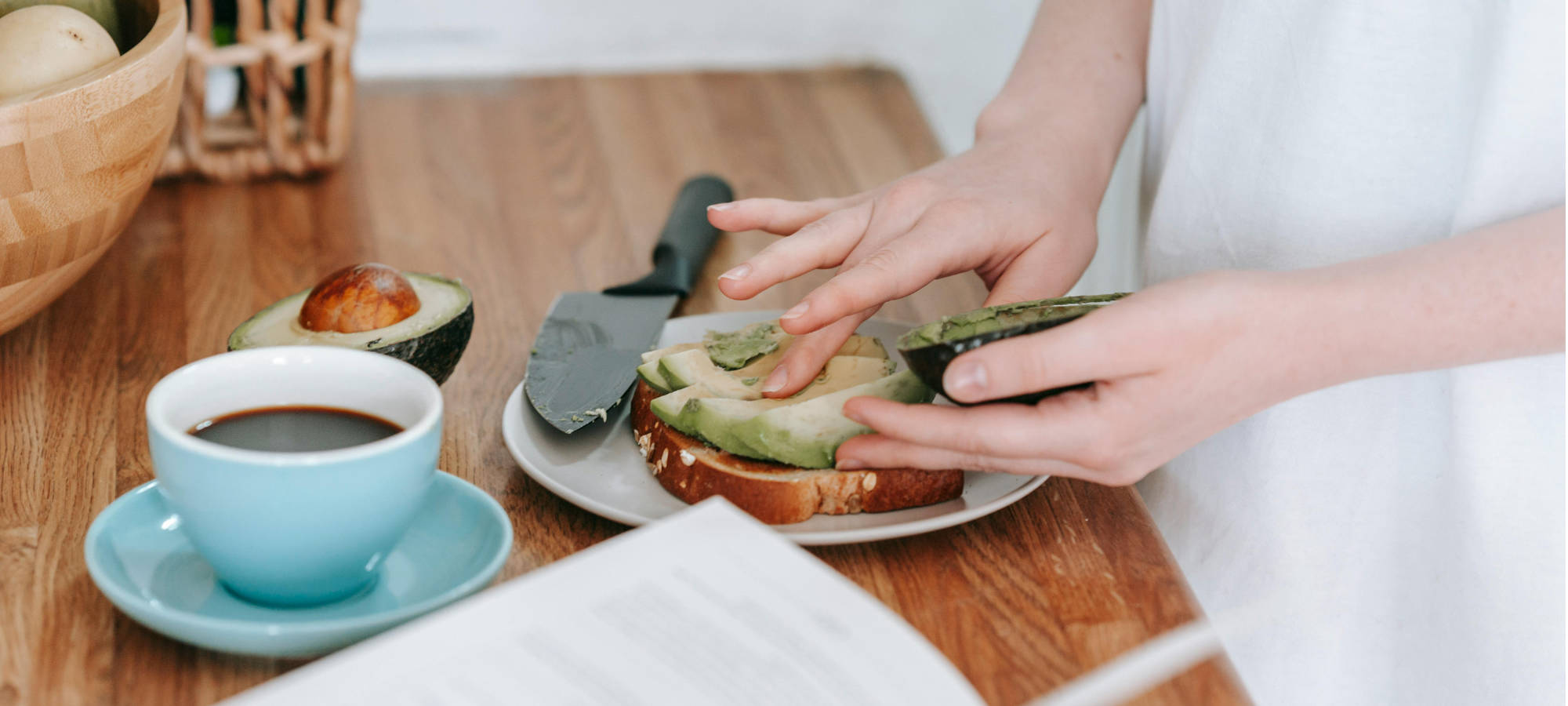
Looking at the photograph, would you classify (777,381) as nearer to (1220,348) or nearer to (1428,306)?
(1220,348)

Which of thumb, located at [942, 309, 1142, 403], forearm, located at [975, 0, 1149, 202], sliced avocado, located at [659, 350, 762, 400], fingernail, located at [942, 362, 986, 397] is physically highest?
forearm, located at [975, 0, 1149, 202]

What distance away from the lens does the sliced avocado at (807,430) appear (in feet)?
2.63

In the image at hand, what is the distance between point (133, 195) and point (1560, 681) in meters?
1.12

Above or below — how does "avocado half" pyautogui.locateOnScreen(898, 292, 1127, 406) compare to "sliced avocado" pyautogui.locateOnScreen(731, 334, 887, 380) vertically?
above

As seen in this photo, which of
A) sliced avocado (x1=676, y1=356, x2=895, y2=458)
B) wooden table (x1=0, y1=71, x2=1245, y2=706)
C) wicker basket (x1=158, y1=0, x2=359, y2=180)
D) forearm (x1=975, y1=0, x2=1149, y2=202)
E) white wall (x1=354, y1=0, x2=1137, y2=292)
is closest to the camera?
wooden table (x1=0, y1=71, x2=1245, y2=706)

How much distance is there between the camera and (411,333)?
0.90 m

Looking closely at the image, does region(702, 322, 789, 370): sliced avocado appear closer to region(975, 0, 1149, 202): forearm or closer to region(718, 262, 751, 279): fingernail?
region(718, 262, 751, 279): fingernail

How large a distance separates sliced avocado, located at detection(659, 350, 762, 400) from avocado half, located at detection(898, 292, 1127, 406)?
14 cm

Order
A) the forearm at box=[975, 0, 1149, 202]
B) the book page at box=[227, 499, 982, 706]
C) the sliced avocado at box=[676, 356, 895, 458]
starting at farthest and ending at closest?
the forearm at box=[975, 0, 1149, 202] → the sliced avocado at box=[676, 356, 895, 458] → the book page at box=[227, 499, 982, 706]

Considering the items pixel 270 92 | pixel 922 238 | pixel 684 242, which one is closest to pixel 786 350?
pixel 922 238

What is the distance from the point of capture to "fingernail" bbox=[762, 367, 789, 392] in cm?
86

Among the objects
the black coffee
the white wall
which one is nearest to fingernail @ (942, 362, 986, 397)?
the black coffee

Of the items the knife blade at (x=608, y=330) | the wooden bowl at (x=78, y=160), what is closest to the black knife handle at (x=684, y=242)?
the knife blade at (x=608, y=330)

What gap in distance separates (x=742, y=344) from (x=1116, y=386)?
0.30 m
